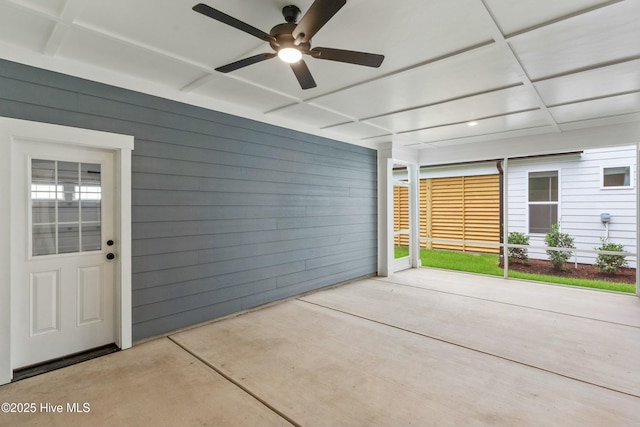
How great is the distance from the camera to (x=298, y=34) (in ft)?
6.54

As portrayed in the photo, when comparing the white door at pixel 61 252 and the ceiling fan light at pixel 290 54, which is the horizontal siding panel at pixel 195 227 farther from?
the ceiling fan light at pixel 290 54

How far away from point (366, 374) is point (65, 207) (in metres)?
3.12

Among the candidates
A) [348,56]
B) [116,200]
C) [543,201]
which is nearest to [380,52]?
[348,56]

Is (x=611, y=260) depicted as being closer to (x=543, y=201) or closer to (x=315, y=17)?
(x=543, y=201)

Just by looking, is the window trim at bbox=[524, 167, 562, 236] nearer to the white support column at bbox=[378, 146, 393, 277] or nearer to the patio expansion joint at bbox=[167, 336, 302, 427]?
the white support column at bbox=[378, 146, 393, 277]

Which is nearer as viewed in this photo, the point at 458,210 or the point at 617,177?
the point at 617,177

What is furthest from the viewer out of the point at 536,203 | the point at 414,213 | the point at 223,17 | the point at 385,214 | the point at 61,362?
the point at 536,203

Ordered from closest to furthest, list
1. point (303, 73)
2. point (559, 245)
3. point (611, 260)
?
point (303, 73)
point (611, 260)
point (559, 245)

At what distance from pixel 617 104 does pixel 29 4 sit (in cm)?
598

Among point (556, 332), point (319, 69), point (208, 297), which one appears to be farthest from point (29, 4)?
point (556, 332)

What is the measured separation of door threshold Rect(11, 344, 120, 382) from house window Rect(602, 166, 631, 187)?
8.77 m

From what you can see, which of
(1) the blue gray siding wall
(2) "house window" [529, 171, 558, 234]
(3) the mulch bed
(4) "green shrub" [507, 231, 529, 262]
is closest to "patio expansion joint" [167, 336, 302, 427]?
(1) the blue gray siding wall

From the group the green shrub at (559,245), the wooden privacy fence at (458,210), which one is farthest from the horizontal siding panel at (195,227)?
the green shrub at (559,245)

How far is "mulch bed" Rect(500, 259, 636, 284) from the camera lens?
6.07 metres
